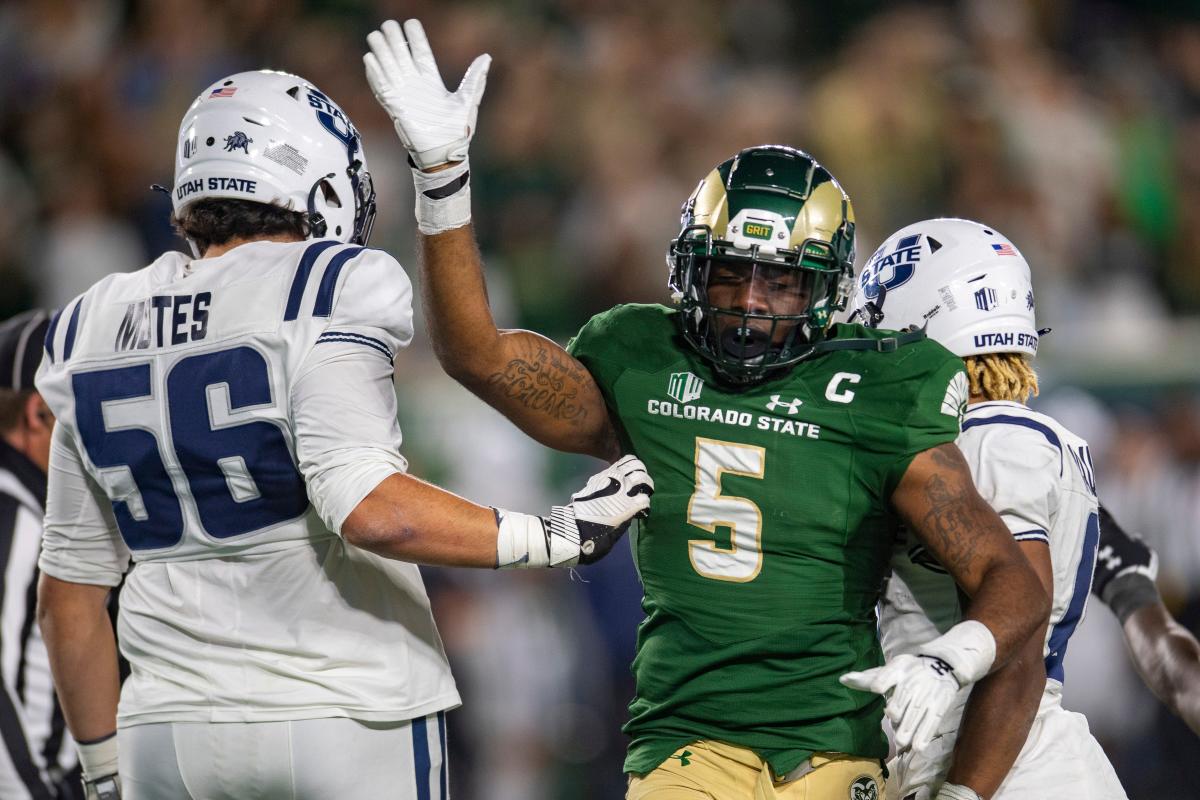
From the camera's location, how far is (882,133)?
27.1 ft

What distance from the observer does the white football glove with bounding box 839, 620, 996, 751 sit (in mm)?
2389

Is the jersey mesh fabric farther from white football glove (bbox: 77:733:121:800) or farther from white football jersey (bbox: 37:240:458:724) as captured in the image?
white football glove (bbox: 77:733:121:800)

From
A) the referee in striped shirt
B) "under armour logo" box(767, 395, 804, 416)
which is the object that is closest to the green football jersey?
"under armour logo" box(767, 395, 804, 416)

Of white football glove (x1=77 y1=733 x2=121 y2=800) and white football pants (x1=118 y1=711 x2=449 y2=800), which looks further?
white football glove (x1=77 y1=733 x2=121 y2=800)

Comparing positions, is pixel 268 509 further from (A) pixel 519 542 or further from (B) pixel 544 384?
(B) pixel 544 384

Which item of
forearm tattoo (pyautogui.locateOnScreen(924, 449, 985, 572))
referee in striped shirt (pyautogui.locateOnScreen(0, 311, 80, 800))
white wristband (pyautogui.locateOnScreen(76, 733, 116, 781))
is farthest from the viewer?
referee in striped shirt (pyautogui.locateOnScreen(0, 311, 80, 800))

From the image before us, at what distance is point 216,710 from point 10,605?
149cm

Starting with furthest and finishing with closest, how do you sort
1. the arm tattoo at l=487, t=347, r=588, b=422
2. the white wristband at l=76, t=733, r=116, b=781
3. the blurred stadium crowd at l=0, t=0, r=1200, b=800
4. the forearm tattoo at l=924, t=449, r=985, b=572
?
the blurred stadium crowd at l=0, t=0, r=1200, b=800 → the white wristband at l=76, t=733, r=116, b=781 → the arm tattoo at l=487, t=347, r=588, b=422 → the forearm tattoo at l=924, t=449, r=985, b=572

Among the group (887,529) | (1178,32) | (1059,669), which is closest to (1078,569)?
(1059,669)

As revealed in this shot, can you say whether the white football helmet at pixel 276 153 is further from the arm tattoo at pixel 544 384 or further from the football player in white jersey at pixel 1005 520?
the football player in white jersey at pixel 1005 520

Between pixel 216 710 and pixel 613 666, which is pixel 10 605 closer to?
pixel 216 710

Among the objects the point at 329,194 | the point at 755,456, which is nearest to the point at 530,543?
the point at 755,456

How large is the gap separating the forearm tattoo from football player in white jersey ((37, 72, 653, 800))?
552mm

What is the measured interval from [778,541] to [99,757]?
61.3 inches
